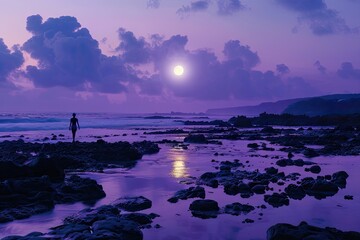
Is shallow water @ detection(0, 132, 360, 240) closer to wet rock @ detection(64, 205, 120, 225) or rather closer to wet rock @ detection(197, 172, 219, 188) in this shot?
wet rock @ detection(64, 205, 120, 225)

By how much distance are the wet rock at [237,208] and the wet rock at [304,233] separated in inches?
99.1

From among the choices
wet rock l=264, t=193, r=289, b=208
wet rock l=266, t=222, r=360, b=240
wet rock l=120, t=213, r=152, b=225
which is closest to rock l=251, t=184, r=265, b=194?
wet rock l=264, t=193, r=289, b=208

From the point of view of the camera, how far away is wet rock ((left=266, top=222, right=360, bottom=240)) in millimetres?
8597

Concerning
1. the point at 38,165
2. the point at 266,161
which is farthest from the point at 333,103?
the point at 38,165

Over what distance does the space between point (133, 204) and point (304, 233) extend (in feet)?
19.1

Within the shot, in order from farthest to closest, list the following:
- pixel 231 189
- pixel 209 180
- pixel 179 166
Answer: pixel 179 166, pixel 209 180, pixel 231 189

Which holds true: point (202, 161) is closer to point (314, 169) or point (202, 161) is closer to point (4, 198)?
point (314, 169)

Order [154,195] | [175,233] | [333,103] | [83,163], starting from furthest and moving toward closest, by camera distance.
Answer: [333,103] < [83,163] < [154,195] < [175,233]

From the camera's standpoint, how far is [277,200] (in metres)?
13.3

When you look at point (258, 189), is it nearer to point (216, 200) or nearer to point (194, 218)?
point (216, 200)

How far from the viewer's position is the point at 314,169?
20391 mm

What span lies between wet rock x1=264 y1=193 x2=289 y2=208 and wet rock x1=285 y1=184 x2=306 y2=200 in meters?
0.66

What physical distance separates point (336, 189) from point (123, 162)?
Answer: 552 inches

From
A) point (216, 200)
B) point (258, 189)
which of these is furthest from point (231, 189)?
point (216, 200)
